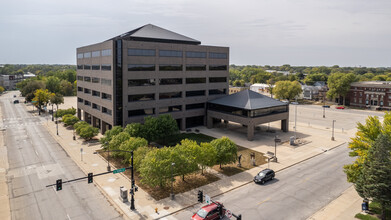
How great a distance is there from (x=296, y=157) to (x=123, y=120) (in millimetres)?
36959

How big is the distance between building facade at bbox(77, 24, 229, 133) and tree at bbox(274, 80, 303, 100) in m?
59.3

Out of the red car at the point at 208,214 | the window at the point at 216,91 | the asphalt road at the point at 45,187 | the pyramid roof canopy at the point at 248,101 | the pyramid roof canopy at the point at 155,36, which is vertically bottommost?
the asphalt road at the point at 45,187

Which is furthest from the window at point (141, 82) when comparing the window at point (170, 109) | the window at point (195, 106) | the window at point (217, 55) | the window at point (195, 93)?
the window at point (217, 55)

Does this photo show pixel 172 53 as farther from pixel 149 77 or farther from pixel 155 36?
pixel 149 77

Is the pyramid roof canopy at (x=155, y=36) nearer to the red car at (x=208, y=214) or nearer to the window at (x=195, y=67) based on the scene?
the window at (x=195, y=67)

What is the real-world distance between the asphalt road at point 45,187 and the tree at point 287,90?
101705 mm

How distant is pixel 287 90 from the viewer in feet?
406

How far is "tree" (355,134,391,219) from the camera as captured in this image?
24.1 metres

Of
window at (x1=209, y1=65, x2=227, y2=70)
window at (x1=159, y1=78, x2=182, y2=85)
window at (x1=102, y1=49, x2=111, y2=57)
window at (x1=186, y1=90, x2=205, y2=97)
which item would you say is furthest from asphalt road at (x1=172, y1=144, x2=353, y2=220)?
window at (x1=102, y1=49, x2=111, y2=57)

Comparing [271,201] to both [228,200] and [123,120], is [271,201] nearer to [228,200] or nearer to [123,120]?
[228,200]

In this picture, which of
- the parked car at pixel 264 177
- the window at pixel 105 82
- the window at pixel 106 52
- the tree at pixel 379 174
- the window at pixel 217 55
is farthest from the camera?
the window at pixel 217 55

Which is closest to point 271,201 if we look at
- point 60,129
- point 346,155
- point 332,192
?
point 332,192

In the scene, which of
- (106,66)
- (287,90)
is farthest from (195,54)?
(287,90)

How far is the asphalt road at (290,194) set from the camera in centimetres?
2805
